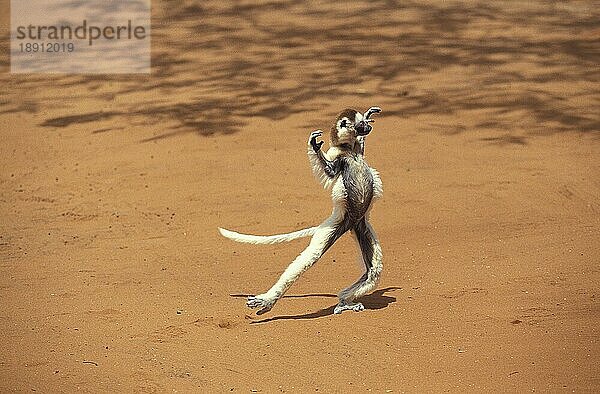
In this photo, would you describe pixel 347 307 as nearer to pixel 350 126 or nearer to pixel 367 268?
pixel 367 268

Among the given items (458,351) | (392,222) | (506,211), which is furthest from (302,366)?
(506,211)

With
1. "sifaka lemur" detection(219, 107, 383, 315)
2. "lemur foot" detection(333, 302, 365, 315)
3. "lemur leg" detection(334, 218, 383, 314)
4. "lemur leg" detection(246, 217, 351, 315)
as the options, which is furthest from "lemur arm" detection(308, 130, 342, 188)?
"lemur foot" detection(333, 302, 365, 315)

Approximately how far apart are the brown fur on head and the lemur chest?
125 millimetres

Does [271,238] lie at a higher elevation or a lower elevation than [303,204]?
higher

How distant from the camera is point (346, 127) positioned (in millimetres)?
6340

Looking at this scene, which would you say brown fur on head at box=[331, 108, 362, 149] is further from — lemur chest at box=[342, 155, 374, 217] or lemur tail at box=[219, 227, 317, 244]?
lemur tail at box=[219, 227, 317, 244]

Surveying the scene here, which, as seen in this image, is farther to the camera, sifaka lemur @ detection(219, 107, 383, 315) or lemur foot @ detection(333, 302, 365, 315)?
lemur foot @ detection(333, 302, 365, 315)

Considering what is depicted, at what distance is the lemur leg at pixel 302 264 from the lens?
21.2ft

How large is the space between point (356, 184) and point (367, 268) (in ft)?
1.91

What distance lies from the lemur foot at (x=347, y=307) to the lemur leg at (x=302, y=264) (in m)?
0.35

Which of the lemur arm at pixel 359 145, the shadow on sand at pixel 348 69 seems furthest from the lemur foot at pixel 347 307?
the shadow on sand at pixel 348 69

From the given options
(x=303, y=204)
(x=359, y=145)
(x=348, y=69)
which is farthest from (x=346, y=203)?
(x=348, y=69)

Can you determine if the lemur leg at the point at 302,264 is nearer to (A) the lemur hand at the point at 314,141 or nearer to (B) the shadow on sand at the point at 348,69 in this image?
(A) the lemur hand at the point at 314,141

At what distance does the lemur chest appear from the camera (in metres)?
6.41
